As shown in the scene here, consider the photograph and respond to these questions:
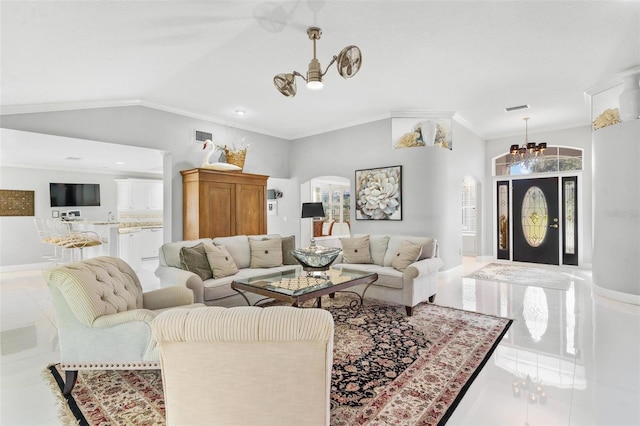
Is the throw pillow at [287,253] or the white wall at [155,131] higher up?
the white wall at [155,131]

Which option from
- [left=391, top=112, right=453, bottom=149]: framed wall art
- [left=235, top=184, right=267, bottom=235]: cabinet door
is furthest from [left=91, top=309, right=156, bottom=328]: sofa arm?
[left=391, top=112, right=453, bottom=149]: framed wall art

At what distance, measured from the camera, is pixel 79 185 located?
834 centimetres

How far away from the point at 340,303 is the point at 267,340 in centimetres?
319

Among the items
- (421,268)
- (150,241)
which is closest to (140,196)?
(150,241)

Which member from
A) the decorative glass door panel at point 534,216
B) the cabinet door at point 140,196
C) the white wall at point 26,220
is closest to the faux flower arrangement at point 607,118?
the decorative glass door panel at point 534,216

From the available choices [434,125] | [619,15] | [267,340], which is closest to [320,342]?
[267,340]

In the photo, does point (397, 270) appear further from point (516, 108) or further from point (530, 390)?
point (516, 108)

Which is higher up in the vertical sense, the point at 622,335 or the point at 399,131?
the point at 399,131

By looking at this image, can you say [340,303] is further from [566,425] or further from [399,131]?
[399,131]

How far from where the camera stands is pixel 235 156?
19.4 ft

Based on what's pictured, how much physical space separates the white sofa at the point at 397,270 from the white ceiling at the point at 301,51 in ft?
7.28

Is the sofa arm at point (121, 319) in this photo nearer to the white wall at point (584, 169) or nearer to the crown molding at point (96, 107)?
the crown molding at point (96, 107)

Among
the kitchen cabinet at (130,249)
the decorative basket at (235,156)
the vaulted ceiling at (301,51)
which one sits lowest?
the kitchen cabinet at (130,249)

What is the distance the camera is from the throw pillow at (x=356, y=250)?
186 inches
